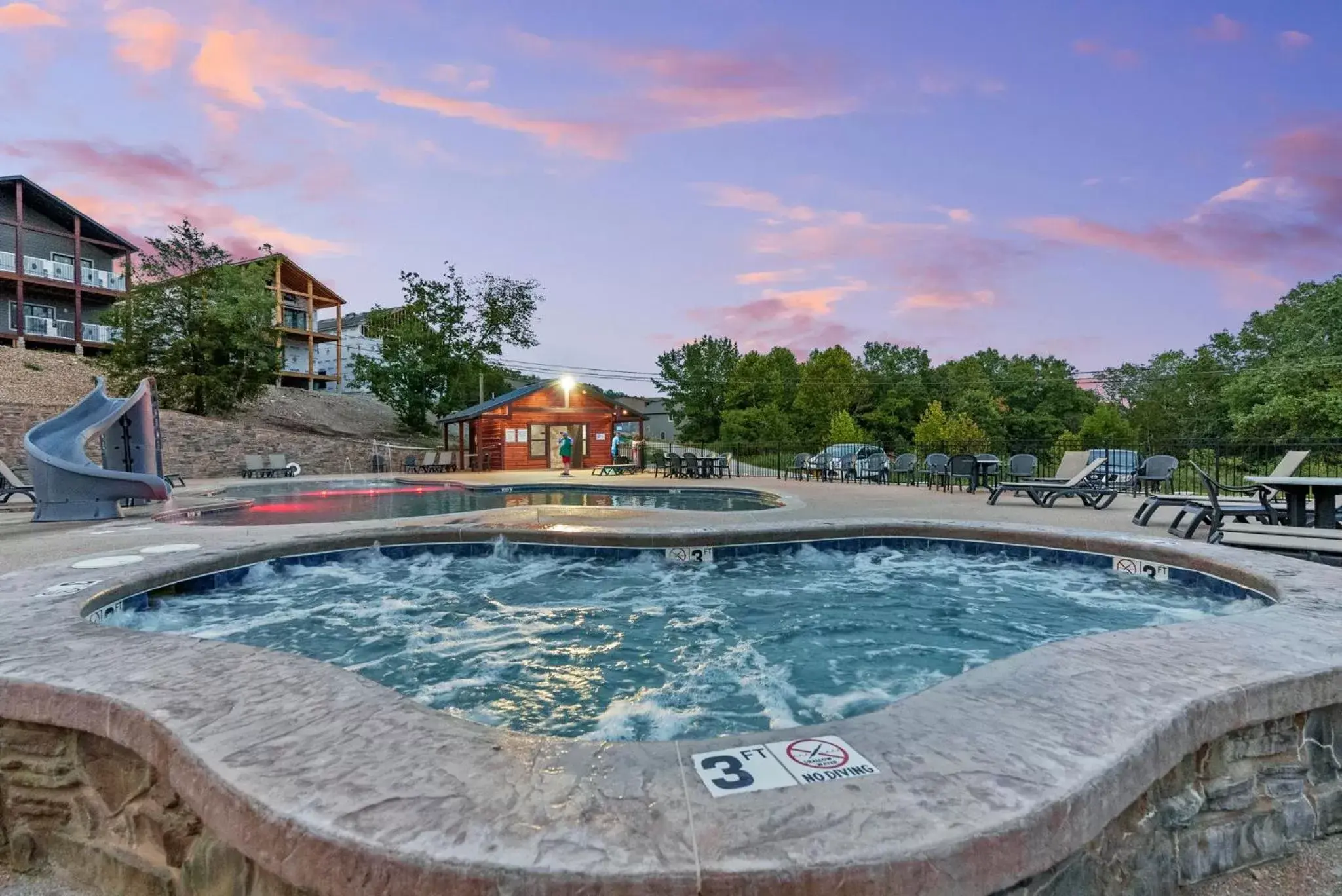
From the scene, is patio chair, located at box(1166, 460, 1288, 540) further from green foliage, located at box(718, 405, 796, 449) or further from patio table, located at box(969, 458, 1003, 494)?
green foliage, located at box(718, 405, 796, 449)

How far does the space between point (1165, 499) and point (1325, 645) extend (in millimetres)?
5790

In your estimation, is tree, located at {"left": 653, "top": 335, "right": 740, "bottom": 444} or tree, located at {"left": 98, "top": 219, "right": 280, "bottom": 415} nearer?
tree, located at {"left": 98, "top": 219, "right": 280, "bottom": 415}

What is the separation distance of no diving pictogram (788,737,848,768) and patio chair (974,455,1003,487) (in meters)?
12.1

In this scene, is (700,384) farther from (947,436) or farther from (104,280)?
(104,280)

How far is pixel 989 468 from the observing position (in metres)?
13.0

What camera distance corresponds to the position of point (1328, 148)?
13070 millimetres

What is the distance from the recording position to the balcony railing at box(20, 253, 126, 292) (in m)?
26.9

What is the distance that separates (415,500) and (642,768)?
41.8 ft

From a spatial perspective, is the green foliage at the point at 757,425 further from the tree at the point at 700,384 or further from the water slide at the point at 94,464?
the water slide at the point at 94,464

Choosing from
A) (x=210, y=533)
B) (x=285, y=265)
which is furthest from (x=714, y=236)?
(x=285, y=265)

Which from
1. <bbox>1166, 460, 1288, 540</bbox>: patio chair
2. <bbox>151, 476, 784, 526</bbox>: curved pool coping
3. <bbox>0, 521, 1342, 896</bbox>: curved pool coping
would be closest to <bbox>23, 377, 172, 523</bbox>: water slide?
<bbox>151, 476, 784, 526</bbox>: curved pool coping

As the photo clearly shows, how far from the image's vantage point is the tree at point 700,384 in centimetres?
4606

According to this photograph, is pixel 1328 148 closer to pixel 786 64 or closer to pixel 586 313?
pixel 786 64

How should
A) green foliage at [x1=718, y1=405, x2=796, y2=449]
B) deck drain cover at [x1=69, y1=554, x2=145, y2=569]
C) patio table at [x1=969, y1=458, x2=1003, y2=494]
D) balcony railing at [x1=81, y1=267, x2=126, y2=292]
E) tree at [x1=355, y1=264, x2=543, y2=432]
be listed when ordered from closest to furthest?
deck drain cover at [x1=69, y1=554, x2=145, y2=569]
patio table at [x1=969, y1=458, x2=1003, y2=494]
balcony railing at [x1=81, y1=267, x2=126, y2=292]
tree at [x1=355, y1=264, x2=543, y2=432]
green foliage at [x1=718, y1=405, x2=796, y2=449]
